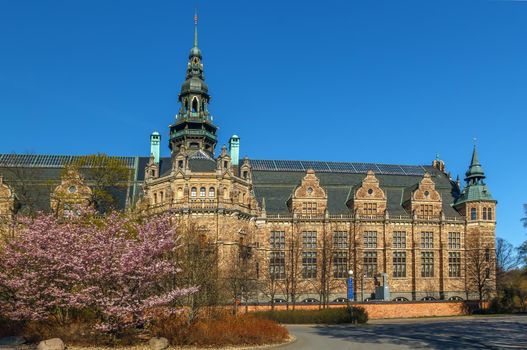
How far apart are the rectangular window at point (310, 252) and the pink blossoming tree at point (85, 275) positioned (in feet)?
127

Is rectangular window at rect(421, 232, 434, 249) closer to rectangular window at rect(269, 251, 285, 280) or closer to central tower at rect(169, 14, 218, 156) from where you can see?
rectangular window at rect(269, 251, 285, 280)

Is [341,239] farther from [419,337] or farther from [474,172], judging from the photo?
[419,337]

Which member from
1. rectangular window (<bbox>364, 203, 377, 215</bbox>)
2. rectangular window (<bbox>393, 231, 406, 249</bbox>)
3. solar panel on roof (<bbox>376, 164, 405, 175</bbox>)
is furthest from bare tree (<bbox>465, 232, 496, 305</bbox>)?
solar panel on roof (<bbox>376, 164, 405, 175</bbox>)

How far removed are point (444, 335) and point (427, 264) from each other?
3997cm

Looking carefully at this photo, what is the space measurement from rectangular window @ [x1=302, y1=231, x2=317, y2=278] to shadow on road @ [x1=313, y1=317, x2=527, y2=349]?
2955 cm

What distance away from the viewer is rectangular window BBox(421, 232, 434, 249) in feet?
244

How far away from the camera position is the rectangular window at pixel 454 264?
246 feet

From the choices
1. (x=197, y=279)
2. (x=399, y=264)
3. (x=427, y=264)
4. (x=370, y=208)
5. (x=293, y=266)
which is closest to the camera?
(x=197, y=279)

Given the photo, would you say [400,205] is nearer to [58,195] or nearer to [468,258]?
[468,258]

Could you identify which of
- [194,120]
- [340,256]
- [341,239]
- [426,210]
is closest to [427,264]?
[426,210]

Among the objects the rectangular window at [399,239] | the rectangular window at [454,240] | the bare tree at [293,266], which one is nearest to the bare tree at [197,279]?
the bare tree at [293,266]

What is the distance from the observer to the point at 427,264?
7444cm

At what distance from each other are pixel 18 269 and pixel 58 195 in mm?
18543

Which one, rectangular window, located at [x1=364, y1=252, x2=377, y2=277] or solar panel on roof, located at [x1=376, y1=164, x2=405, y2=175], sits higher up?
solar panel on roof, located at [x1=376, y1=164, x2=405, y2=175]
